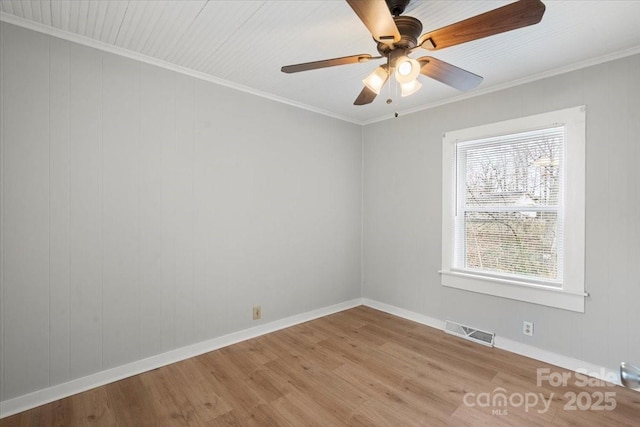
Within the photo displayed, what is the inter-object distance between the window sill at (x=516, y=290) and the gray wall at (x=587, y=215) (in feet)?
0.20

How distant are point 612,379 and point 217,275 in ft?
10.8

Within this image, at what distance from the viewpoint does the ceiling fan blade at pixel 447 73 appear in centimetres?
174

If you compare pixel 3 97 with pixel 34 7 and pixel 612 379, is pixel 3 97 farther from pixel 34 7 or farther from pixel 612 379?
pixel 612 379

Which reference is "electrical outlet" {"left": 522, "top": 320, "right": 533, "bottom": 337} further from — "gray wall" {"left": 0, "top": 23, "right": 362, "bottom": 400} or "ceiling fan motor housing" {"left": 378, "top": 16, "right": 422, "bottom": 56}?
"ceiling fan motor housing" {"left": 378, "top": 16, "right": 422, "bottom": 56}

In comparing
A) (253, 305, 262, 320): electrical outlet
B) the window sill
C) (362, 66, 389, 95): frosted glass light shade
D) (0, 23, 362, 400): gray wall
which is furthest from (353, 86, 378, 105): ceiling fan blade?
(253, 305, 262, 320): electrical outlet

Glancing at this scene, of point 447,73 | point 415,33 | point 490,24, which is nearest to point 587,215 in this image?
point 447,73

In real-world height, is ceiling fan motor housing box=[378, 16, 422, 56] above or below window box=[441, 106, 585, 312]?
above

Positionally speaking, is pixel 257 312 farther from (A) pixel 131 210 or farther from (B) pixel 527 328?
(B) pixel 527 328

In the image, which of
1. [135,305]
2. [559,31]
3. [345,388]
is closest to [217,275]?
[135,305]

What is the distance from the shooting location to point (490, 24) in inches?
54.9

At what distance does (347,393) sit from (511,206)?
2.21 m

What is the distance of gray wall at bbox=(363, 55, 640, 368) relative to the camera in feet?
7.61

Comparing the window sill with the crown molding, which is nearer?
the crown molding

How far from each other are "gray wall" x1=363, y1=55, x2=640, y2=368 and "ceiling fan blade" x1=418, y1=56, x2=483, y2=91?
1.27 meters
